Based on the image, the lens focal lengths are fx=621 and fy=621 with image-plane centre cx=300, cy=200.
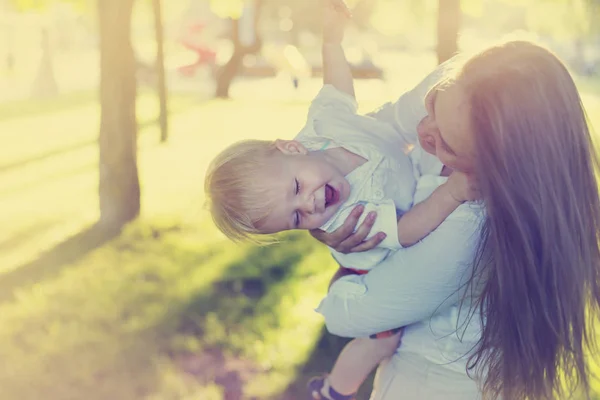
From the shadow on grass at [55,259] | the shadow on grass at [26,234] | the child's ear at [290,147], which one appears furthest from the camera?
the shadow on grass at [26,234]

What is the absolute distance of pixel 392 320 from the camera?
176 centimetres

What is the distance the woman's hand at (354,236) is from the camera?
185 cm

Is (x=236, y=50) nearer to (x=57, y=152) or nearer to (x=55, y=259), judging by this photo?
(x=57, y=152)

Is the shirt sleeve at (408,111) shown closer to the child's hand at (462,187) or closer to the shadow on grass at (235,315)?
the child's hand at (462,187)

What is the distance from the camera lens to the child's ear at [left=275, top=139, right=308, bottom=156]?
2160 millimetres

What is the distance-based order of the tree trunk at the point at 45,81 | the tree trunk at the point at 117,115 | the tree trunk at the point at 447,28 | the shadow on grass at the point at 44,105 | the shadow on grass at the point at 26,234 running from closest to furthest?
the tree trunk at the point at 447,28
the tree trunk at the point at 117,115
the shadow on grass at the point at 26,234
the shadow on grass at the point at 44,105
the tree trunk at the point at 45,81

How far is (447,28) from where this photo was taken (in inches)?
185

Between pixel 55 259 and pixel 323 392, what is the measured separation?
10.2ft

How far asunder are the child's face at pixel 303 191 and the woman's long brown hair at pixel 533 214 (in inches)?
23.7

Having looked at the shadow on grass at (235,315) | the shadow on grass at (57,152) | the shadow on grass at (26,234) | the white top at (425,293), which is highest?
the white top at (425,293)

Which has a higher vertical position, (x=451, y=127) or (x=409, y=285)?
(x=451, y=127)

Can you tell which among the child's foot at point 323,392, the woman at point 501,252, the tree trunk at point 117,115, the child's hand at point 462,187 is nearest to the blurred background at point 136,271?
the tree trunk at point 117,115

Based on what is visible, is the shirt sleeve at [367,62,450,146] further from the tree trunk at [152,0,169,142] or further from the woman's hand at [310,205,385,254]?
the tree trunk at [152,0,169,142]

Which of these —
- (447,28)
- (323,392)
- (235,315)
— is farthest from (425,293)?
(447,28)
